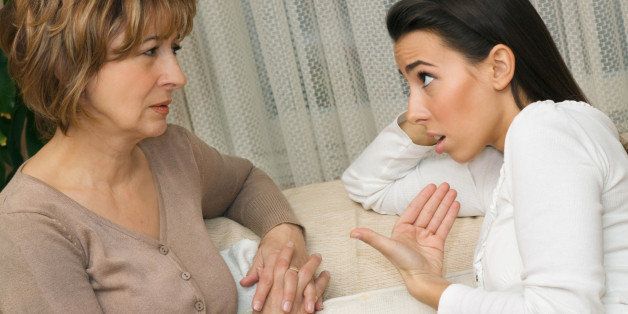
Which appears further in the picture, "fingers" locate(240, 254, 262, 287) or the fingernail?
"fingers" locate(240, 254, 262, 287)

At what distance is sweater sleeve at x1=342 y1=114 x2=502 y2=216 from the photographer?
1.89m

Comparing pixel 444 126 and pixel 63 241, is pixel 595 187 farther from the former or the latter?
pixel 63 241

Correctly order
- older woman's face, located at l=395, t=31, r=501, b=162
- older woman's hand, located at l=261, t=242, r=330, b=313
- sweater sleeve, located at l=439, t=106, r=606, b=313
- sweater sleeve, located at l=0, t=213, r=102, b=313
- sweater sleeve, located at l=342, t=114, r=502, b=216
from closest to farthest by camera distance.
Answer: sweater sleeve, located at l=439, t=106, r=606, b=313 < sweater sleeve, located at l=0, t=213, r=102, b=313 < older woman's face, located at l=395, t=31, r=501, b=162 < older woman's hand, located at l=261, t=242, r=330, b=313 < sweater sleeve, located at l=342, t=114, r=502, b=216

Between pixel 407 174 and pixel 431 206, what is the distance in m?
0.22

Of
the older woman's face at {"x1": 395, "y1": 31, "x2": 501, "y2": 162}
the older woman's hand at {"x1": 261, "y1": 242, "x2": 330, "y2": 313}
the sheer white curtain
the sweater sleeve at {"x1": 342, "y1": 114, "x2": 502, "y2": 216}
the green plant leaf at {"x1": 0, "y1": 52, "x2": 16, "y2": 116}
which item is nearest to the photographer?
the older woman's face at {"x1": 395, "y1": 31, "x2": 501, "y2": 162}

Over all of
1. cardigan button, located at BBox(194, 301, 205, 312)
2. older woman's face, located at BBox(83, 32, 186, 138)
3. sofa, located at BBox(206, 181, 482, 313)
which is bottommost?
sofa, located at BBox(206, 181, 482, 313)

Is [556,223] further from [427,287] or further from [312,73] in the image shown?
[312,73]

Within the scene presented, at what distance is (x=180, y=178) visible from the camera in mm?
1800

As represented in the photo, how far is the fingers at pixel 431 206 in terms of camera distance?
5.80 feet

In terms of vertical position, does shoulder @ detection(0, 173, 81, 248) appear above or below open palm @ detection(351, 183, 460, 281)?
above

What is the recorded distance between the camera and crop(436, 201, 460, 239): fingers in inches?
68.8

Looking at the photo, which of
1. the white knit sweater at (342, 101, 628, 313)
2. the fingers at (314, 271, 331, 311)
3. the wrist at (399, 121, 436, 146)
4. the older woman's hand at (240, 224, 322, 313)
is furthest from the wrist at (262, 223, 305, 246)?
the white knit sweater at (342, 101, 628, 313)

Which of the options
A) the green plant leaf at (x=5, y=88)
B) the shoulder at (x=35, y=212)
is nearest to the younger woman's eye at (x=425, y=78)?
the shoulder at (x=35, y=212)

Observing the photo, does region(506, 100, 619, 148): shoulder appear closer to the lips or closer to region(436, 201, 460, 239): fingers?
region(436, 201, 460, 239): fingers
